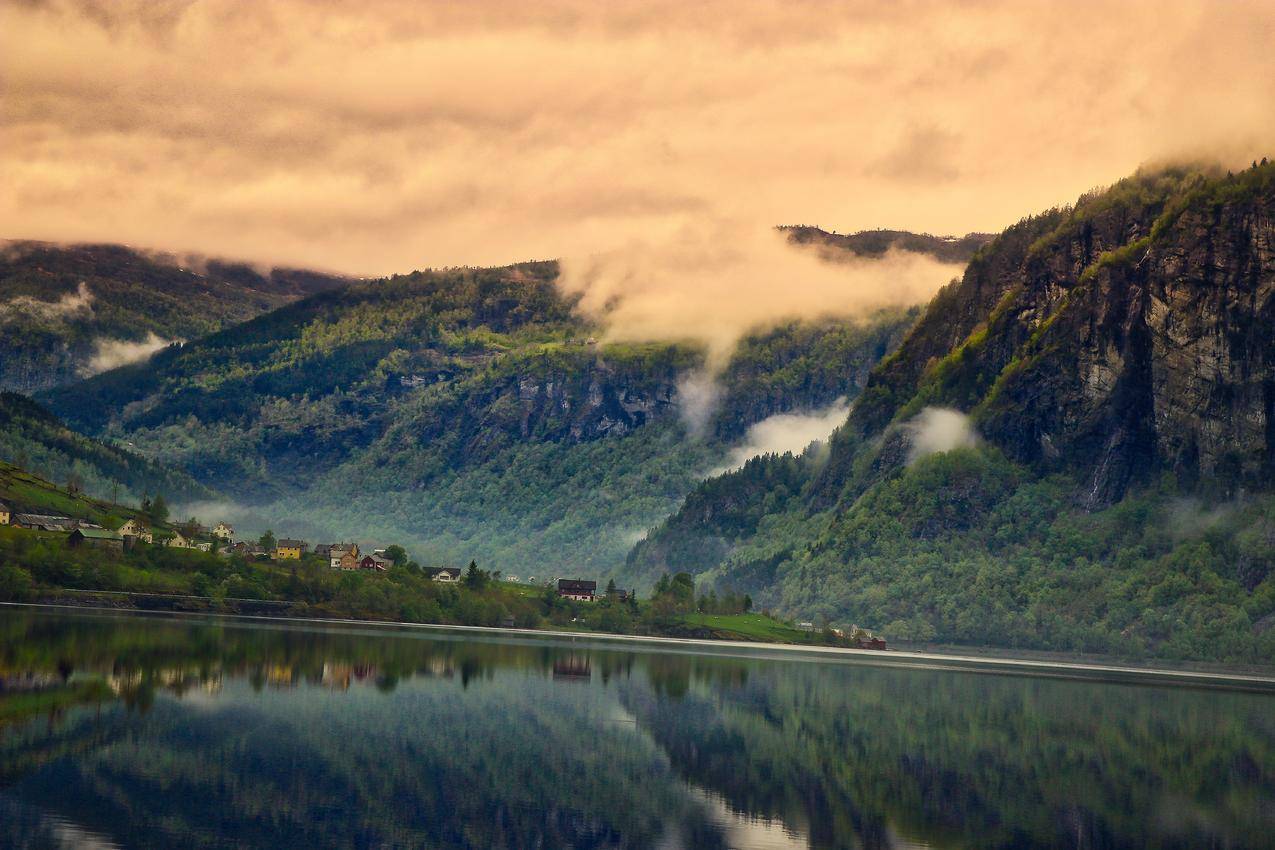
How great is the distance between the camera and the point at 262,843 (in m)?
66.0

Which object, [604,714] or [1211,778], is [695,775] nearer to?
[604,714]

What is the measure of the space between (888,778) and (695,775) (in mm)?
11537

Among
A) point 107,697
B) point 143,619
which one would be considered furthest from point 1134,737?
point 143,619

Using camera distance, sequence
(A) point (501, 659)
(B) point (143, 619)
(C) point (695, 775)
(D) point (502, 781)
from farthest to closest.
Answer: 1. (B) point (143, 619)
2. (A) point (501, 659)
3. (C) point (695, 775)
4. (D) point (502, 781)

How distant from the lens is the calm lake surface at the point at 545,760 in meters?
72.8

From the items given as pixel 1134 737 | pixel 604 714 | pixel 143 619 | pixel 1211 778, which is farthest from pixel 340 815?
pixel 143 619

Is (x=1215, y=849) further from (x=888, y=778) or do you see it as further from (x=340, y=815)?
(x=340, y=815)

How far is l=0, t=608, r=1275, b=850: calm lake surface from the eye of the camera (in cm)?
7281

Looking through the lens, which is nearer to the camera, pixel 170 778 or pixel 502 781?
pixel 170 778

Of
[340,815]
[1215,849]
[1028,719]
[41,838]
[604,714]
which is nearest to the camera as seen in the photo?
[41,838]

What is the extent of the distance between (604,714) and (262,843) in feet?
183

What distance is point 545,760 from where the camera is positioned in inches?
3688

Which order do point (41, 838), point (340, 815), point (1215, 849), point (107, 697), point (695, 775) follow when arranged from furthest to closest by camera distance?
point (107, 697), point (695, 775), point (1215, 849), point (340, 815), point (41, 838)

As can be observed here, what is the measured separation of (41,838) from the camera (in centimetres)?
6300
